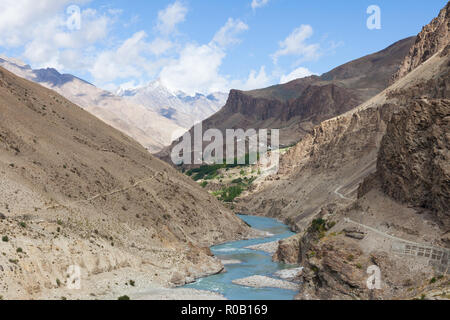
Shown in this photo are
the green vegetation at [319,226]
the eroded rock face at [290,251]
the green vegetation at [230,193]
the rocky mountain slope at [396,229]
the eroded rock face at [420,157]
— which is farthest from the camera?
the green vegetation at [230,193]

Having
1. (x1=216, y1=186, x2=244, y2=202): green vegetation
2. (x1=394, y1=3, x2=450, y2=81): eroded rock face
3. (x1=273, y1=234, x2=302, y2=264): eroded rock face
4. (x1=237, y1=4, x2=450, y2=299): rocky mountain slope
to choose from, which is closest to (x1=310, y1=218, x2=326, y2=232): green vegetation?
(x1=237, y1=4, x2=450, y2=299): rocky mountain slope

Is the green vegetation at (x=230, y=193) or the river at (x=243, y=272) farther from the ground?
the green vegetation at (x=230, y=193)

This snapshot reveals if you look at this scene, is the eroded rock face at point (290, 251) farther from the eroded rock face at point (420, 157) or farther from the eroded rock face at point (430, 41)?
the eroded rock face at point (430, 41)

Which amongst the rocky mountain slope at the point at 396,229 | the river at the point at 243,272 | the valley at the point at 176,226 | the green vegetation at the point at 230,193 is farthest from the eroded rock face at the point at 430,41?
the rocky mountain slope at the point at 396,229

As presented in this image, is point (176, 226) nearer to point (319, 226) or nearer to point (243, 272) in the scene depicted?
point (243, 272)

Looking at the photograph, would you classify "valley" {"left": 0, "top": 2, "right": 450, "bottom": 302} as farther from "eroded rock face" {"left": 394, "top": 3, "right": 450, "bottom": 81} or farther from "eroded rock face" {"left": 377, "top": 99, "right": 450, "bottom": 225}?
"eroded rock face" {"left": 394, "top": 3, "right": 450, "bottom": 81}

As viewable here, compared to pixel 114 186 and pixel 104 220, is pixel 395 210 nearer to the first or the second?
pixel 104 220

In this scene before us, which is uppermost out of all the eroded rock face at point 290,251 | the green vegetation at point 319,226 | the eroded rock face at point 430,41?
the eroded rock face at point 430,41
